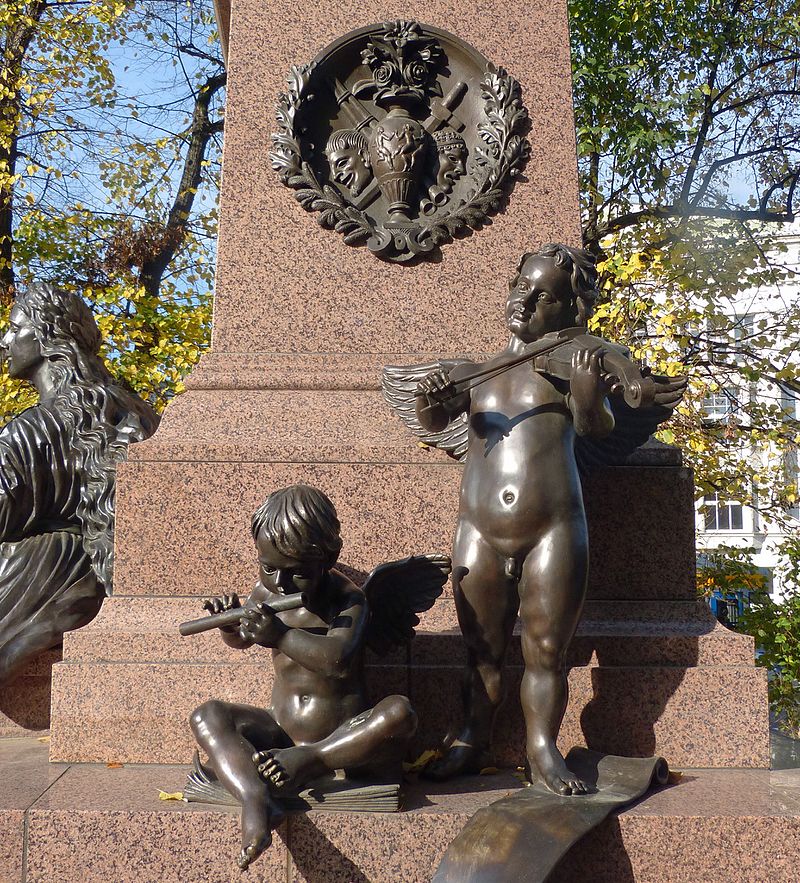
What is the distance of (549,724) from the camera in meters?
3.65

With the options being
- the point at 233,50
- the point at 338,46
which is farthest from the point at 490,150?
the point at 233,50

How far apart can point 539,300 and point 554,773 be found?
1.64 meters

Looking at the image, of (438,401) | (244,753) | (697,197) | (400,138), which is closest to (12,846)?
(244,753)

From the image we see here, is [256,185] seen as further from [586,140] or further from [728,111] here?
[728,111]

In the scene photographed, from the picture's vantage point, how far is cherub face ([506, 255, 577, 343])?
3.97 m

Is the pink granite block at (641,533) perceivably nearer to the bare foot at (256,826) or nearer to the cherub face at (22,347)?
the bare foot at (256,826)

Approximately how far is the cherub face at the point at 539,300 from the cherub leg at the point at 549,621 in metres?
0.73

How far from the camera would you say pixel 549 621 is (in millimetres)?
3709

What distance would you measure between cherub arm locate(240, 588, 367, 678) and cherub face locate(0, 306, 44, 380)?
9.15 ft

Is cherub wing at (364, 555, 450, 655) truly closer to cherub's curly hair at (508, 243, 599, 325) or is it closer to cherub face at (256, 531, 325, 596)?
cherub face at (256, 531, 325, 596)

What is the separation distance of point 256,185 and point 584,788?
331 cm

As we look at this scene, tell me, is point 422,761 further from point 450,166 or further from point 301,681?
point 450,166

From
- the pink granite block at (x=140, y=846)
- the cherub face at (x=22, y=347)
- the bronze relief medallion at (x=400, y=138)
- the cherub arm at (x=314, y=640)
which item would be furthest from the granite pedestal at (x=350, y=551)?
the cherub face at (x=22, y=347)

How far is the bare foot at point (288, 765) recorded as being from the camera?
3326 mm
